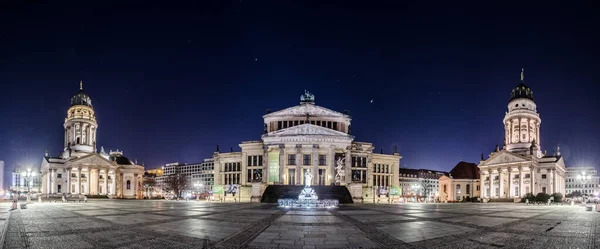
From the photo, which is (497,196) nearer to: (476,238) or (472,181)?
(472,181)

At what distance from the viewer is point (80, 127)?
103 metres

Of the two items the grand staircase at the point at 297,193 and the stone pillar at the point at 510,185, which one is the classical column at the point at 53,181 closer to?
the grand staircase at the point at 297,193

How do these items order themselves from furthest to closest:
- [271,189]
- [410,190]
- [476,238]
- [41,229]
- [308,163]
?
[410,190] → [308,163] → [271,189] → [41,229] → [476,238]

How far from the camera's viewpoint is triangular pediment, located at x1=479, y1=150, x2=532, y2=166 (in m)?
84.7

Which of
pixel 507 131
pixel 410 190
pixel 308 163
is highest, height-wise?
pixel 507 131

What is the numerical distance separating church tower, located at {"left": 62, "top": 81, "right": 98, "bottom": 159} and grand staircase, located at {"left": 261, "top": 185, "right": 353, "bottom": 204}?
6242cm

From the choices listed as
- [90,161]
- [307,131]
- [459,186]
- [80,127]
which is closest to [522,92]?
[459,186]

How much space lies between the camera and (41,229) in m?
17.2

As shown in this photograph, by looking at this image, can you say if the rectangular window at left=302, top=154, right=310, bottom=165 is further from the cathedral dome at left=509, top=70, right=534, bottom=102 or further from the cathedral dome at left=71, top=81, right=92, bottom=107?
the cathedral dome at left=71, top=81, right=92, bottom=107

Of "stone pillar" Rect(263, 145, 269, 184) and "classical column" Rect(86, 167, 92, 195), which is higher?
"stone pillar" Rect(263, 145, 269, 184)

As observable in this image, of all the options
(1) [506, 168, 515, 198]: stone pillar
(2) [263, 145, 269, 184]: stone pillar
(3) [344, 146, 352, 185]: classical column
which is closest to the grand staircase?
(2) [263, 145, 269, 184]: stone pillar

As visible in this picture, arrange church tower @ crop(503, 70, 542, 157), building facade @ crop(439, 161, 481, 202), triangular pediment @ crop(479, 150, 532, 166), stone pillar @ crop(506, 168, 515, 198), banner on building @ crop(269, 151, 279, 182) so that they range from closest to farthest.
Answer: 1. banner on building @ crop(269, 151, 279, 182)
2. triangular pediment @ crop(479, 150, 532, 166)
3. stone pillar @ crop(506, 168, 515, 198)
4. church tower @ crop(503, 70, 542, 157)
5. building facade @ crop(439, 161, 481, 202)

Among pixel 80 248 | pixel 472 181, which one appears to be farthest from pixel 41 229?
pixel 472 181

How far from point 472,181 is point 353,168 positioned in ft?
148
